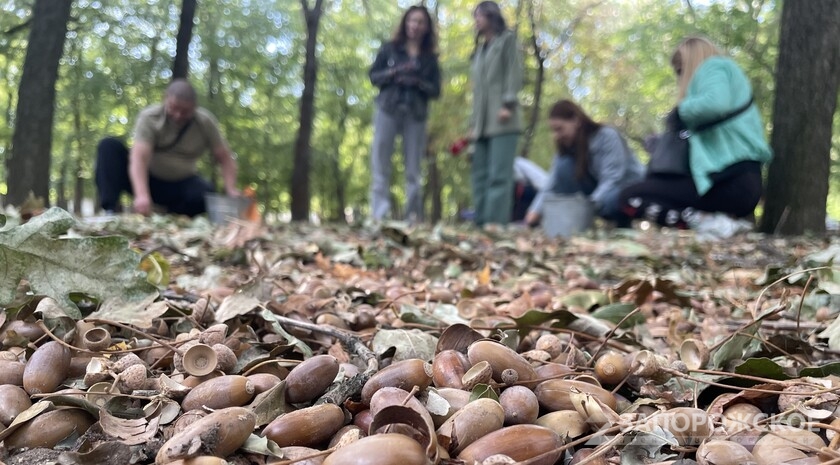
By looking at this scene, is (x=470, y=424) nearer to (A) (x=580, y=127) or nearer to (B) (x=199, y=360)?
(B) (x=199, y=360)

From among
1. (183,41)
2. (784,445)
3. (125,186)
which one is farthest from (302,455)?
(183,41)

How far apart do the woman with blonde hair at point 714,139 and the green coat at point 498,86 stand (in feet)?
3.53

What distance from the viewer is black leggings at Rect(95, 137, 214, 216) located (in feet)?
15.1

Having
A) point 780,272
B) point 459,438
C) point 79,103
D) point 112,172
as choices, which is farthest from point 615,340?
point 79,103

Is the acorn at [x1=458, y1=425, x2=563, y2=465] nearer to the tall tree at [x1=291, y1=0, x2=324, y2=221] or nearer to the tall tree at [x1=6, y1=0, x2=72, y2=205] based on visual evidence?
the tall tree at [x1=6, y1=0, x2=72, y2=205]

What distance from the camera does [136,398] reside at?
2.40ft

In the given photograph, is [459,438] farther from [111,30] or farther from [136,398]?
[111,30]

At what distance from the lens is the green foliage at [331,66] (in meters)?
8.05

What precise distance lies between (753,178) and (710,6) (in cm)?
540

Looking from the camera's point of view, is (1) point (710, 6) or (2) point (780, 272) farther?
(1) point (710, 6)

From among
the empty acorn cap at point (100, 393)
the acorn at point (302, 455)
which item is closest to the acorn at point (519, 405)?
the acorn at point (302, 455)

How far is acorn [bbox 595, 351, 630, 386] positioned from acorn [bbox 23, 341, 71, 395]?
724 millimetres

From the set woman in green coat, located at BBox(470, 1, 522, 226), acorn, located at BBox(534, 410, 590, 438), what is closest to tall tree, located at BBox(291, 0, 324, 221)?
woman in green coat, located at BBox(470, 1, 522, 226)

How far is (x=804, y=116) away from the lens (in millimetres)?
3695
